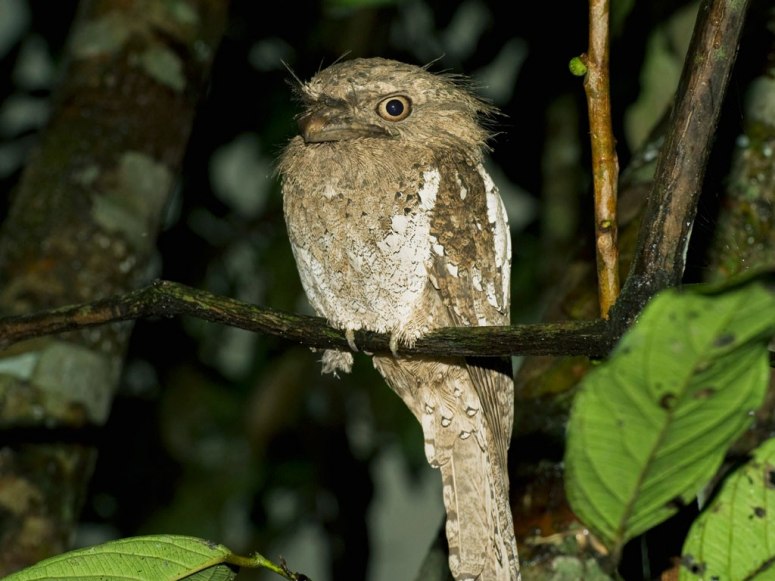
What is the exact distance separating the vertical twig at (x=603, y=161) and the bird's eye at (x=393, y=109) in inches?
39.5

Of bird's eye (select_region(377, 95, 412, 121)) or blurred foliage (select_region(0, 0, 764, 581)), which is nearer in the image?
bird's eye (select_region(377, 95, 412, 121))

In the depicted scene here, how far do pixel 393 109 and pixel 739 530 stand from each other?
155cm

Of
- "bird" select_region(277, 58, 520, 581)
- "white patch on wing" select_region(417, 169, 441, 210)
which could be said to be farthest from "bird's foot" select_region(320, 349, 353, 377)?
"white patch on wing" select_region(417, 169, 441, 210)

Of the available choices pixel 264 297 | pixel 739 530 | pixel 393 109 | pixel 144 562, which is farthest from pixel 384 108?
pixel 264 297

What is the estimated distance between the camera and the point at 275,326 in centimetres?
157

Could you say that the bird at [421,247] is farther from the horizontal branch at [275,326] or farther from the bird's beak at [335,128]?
the horizontal branch at [275,326]

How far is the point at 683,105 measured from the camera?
1297 millimetres

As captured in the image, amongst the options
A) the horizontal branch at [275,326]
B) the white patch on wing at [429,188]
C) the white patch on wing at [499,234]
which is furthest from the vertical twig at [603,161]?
the white patch on wing at [499,234]

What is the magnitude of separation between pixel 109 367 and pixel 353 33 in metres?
1.74

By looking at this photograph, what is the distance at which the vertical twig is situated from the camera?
53.6 inches

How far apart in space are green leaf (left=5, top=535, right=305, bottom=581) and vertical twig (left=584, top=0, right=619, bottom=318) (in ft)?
2.01

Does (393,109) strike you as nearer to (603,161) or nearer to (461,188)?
(461,188)

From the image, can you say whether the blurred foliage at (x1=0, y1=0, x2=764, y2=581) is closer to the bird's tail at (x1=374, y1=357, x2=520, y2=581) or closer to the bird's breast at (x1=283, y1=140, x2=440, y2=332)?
the bird's tail at (x1=374, y1=357, x2=520, y2=581)

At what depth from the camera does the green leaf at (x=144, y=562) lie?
118cm
